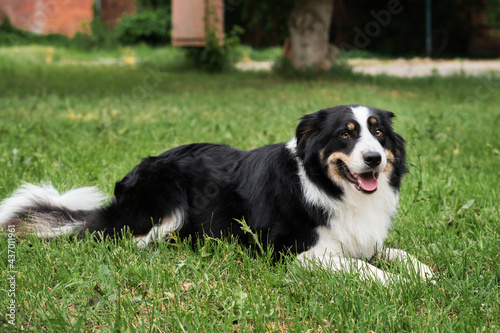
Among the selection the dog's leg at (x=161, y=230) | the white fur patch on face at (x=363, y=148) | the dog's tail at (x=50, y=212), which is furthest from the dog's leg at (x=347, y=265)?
the dog's tail at (x=50, y=212)

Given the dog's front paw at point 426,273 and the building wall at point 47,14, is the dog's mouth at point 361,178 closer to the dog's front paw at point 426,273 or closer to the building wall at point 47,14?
the dog's front paw at point 426,273

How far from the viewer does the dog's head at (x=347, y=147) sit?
287 centimetres

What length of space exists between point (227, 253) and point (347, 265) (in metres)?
0.69

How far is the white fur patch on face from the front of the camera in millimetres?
2791

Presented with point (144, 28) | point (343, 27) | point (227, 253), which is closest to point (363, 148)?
point (227, 253)

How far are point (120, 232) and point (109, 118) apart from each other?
468 cm

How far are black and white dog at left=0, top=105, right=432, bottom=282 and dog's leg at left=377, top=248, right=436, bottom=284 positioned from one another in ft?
0.03

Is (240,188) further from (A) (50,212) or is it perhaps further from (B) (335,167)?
(A) (50,212)

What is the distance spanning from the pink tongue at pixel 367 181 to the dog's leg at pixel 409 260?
1.35ft

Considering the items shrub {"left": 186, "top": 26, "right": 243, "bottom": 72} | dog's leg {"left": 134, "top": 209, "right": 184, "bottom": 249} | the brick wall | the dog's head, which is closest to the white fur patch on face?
the dog's head

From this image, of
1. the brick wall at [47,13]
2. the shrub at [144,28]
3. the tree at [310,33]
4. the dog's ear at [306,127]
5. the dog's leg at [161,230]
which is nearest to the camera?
the dog's ear at [306,127]

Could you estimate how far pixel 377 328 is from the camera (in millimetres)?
2260

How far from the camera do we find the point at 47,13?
2702 centimetres

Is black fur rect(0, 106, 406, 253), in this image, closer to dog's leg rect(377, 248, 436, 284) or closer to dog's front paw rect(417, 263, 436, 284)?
dog's leg rect(377, 248, 436, 284)
